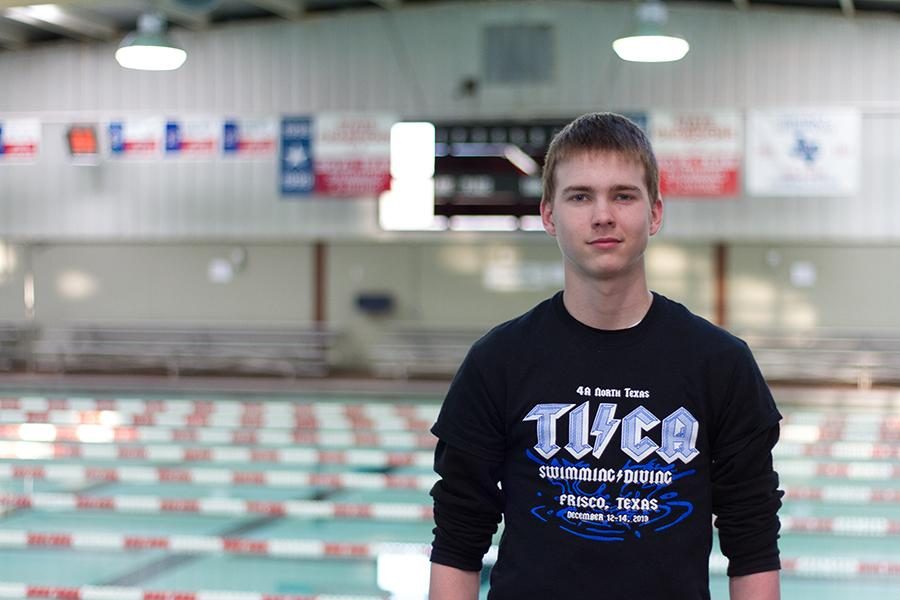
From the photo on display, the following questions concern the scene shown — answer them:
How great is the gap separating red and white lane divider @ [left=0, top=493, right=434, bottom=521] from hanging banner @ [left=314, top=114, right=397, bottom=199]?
8336 mm

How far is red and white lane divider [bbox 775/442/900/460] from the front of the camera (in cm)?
958

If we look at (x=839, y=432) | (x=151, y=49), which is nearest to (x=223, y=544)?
(x=151, y=49)

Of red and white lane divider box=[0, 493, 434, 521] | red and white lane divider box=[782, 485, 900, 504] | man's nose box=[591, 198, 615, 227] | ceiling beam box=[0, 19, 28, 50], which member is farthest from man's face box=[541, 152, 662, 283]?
ceiling beam box=[0, 19, 28, 50]

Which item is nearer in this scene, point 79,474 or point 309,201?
point 79,474

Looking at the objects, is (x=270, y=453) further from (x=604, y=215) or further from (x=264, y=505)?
(x=604, y=215)

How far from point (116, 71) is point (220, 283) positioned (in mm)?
3598

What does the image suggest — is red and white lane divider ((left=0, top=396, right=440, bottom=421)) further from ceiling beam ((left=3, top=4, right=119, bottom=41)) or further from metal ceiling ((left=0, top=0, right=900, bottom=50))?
ceiling beam ((left=3, top=4, right=119, bottom=41))

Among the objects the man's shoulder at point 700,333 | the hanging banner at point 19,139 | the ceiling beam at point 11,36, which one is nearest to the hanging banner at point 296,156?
the hanging banner at point 19,139

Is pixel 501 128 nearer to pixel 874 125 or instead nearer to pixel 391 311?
pixel 391 311

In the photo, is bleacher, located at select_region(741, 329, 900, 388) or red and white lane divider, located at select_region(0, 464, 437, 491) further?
bleacher, located at select_region(741, 329, 900, 388)

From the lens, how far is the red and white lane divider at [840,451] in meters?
9.58

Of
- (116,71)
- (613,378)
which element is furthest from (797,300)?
(613,378)

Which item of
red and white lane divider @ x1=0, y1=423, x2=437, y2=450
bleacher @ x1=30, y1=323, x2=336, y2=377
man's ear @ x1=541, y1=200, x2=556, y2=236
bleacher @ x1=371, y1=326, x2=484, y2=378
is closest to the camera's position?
man's ear @ x1=541, y1=200, x2=556, y2=236

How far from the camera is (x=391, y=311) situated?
16.8 meters
